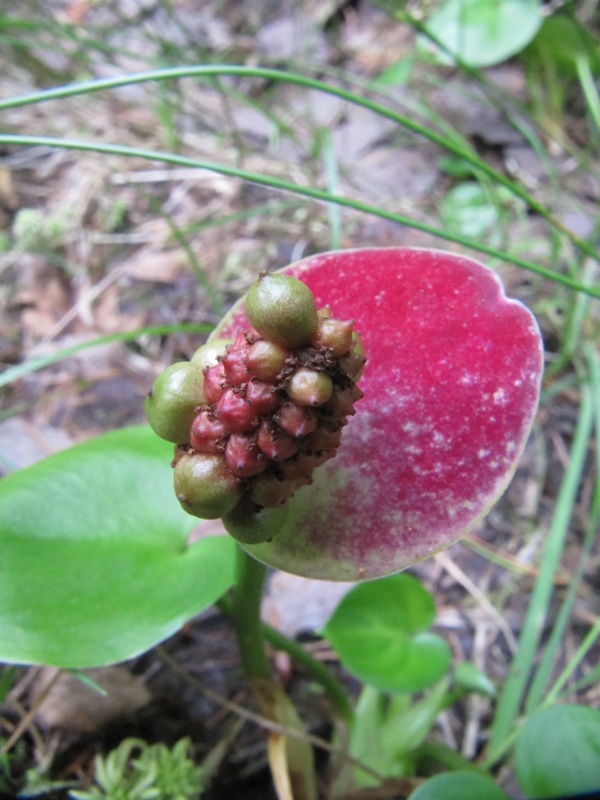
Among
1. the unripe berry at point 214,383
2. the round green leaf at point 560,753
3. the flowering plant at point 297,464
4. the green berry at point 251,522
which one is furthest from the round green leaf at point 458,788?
the unripe berry at point 214,383

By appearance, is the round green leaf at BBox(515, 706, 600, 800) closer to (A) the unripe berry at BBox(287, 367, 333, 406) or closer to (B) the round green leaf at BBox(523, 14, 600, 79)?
(A) the unripe berry at BBox(287, 367, 333, 406)

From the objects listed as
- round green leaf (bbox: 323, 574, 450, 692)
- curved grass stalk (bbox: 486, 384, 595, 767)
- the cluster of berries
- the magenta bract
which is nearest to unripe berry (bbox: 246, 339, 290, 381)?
the cluster of berries

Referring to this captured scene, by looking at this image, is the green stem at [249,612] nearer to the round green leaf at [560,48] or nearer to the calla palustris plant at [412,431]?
the calla palustris plant at [412,431]

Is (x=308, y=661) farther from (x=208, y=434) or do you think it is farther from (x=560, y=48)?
(x=560, y=48)

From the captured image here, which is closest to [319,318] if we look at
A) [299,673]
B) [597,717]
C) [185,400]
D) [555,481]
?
[185,400]

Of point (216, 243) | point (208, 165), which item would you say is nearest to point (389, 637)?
point (208, 165)

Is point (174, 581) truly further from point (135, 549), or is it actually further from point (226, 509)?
point (226, 509)
